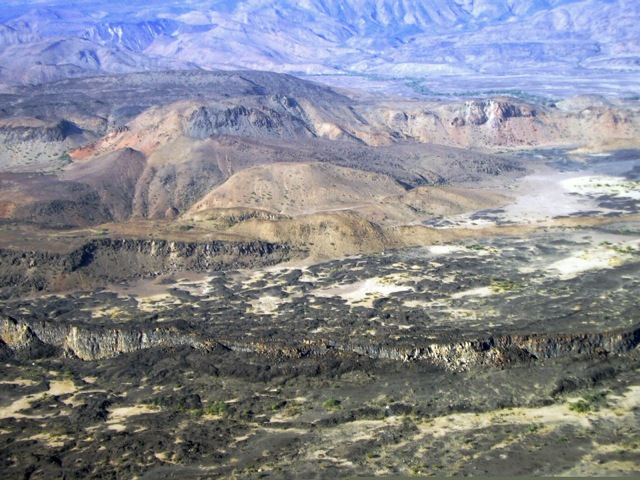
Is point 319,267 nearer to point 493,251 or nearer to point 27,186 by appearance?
point 493,251

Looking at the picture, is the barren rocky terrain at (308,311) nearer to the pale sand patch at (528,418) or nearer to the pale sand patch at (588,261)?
the pale sand patch at (528,418)

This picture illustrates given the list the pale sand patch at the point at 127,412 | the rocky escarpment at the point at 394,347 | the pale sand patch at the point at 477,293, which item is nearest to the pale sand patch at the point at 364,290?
the pale sand patch at the point at 477,293

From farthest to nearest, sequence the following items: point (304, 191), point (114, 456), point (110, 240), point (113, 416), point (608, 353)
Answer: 1. point (304, 191)
2. point (110, 240)
3. point (608, 353)
4. point (113, 416)
5. point (114, 456)

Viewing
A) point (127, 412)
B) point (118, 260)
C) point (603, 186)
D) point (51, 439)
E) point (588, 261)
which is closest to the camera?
point (51, 439)

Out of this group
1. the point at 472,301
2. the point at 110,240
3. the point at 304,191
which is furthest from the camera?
the point at 304,191

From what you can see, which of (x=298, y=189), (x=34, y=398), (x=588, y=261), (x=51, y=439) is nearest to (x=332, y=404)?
(x=51, y=439)

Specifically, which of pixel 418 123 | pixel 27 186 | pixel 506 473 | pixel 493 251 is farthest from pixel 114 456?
pixel 418 123

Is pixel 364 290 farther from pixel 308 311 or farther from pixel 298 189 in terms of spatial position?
pixel 298 189
